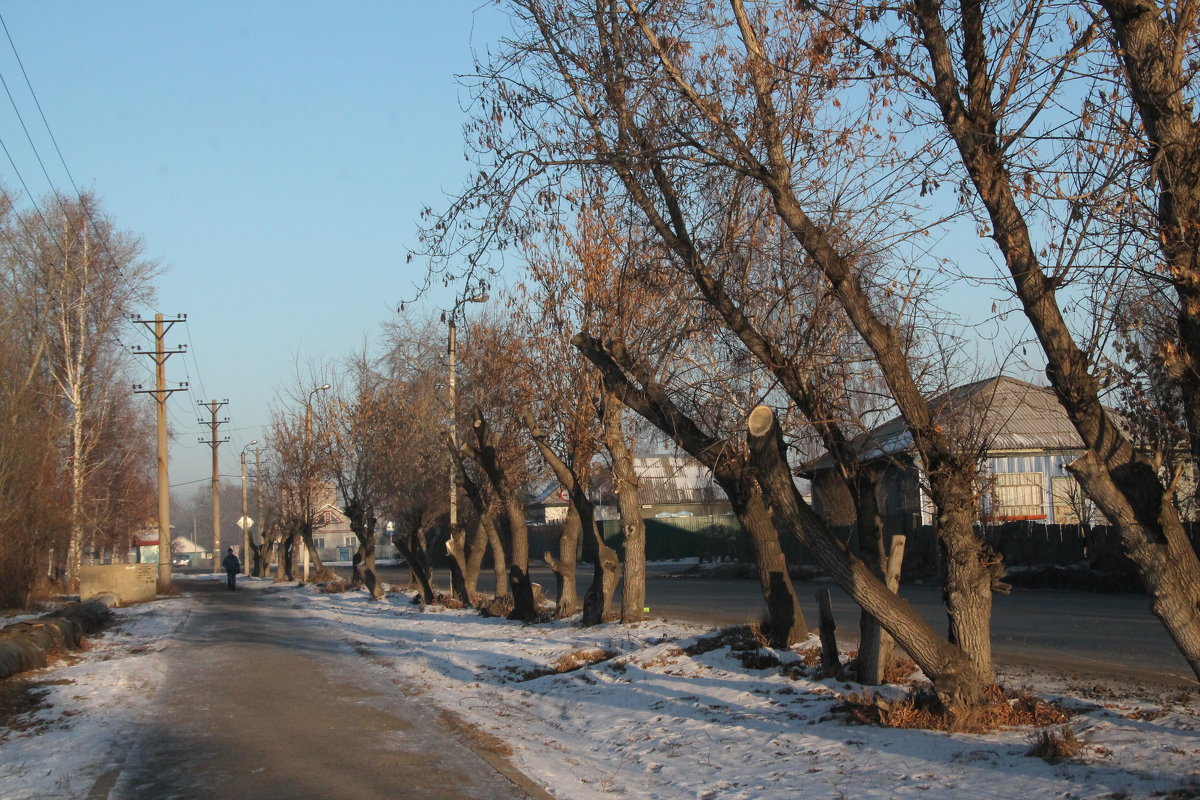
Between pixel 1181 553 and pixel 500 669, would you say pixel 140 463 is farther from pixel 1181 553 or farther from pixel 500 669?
pixel 1181 553

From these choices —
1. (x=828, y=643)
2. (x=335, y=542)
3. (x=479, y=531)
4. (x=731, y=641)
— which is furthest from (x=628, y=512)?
(x=335, y=542)

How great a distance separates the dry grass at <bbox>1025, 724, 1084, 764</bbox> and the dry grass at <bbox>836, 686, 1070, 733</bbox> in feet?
2.23

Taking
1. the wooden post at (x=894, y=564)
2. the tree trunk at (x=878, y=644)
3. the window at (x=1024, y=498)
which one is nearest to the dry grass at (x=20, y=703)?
the tree trunk at (x=878, y=644)

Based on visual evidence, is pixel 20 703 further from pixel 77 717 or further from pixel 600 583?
pixel 600 583

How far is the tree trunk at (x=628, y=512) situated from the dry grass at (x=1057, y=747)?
364 inches

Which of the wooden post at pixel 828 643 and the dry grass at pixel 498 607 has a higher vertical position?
the wooden post at pixel 828 643

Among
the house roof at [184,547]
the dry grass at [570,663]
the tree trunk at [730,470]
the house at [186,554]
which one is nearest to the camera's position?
the tree trunk at [730,470]

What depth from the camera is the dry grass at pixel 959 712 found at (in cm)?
766

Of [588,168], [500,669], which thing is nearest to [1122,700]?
[588,168]

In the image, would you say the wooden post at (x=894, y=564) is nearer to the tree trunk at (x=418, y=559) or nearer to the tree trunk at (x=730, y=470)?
the tree trunk at (x=730, y=470)

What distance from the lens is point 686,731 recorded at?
9.05 m

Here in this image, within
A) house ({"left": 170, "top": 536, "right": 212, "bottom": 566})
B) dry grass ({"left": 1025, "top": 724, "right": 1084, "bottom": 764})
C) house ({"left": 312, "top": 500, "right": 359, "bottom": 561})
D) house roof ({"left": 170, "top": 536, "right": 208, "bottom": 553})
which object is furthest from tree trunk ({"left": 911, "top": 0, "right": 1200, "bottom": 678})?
house roof ({"left": 170, "top": 536, "right": 208, "bottom": 553})

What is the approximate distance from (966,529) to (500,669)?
7.66 m

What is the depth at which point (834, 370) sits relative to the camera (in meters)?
9.78
